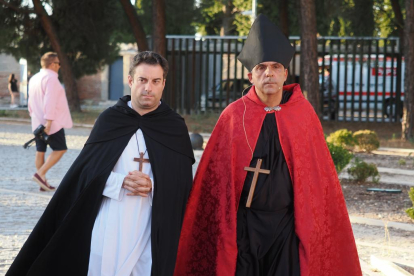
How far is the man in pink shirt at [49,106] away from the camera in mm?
10352

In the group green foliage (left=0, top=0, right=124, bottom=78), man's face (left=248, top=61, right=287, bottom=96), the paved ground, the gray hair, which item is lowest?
the paved ground

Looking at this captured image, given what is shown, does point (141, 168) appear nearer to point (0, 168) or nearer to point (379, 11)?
point (0, 168)

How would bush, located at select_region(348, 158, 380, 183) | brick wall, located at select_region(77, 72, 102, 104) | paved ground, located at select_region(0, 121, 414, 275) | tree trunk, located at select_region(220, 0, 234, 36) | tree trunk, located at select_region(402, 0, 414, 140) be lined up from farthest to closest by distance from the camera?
brick wall, located at select_region(77, 72, 102, 104) → tree trunk, located at select_region(220, 0, 234, 36) → tree trunk, located at select_region(402, 0, 414, 140) → bush, located at select_region(348, 158, 380, 183) → paved ground, located at select_region(0, 121, 414, 275)

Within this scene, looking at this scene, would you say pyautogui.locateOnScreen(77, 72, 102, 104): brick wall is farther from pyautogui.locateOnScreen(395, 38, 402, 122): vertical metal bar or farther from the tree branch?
pyautogui.locateOnScreen(395, 38, 402, 122): vertical metal bar

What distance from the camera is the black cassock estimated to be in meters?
4.93

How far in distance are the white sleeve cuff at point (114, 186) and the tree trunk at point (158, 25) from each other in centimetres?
1862

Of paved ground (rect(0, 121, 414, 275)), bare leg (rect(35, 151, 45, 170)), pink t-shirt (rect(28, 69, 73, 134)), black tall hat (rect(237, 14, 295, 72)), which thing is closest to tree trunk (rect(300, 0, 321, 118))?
paved ground (rect(0, 121, 414, 275))

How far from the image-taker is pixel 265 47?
5066 mm

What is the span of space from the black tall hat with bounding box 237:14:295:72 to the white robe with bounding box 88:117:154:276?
951mm

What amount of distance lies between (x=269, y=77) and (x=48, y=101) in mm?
5911

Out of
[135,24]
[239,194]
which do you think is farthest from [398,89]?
[239,194]

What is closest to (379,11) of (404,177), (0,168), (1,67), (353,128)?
(353,128)

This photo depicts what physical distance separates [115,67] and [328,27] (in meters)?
20.7

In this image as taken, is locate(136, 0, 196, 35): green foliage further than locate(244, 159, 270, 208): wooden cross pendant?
Yes
